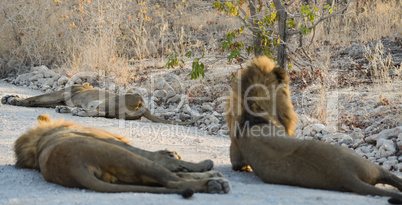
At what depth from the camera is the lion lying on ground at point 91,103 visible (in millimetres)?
8023

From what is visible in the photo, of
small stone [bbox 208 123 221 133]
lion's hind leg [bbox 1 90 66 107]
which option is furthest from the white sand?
lion's hind leg [bbox 1 90 66 107]

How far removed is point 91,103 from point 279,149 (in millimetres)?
5544

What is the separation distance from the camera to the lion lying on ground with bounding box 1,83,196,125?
8023mm

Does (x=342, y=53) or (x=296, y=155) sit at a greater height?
(x=342, y=53)

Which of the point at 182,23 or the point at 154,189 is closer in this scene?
the point at 154,189

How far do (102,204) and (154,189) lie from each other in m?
0.47

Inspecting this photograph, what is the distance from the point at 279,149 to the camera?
12.2 feet

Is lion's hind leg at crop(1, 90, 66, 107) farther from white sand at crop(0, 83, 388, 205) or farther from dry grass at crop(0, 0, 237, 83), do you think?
dry grass at crop(0, 0, 237, 83)

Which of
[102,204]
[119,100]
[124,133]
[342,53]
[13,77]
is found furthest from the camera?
[13,77]

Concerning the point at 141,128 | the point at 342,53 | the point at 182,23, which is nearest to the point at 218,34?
the point at 182,23

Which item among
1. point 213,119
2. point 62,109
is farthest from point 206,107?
point 62,109

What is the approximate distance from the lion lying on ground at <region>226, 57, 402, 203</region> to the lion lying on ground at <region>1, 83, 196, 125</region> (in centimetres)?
324

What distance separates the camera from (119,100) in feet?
26.7

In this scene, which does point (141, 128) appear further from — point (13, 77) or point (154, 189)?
point (13, 77)
